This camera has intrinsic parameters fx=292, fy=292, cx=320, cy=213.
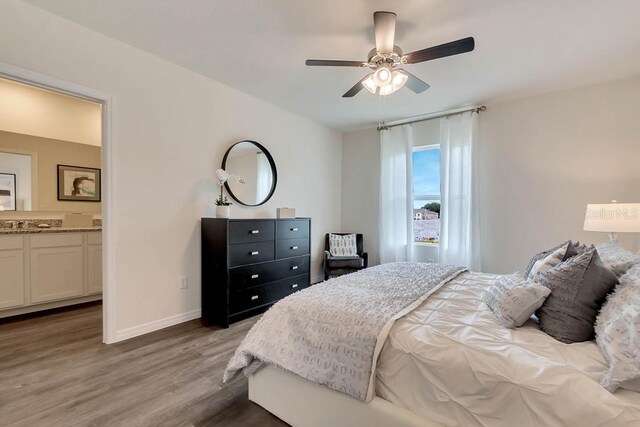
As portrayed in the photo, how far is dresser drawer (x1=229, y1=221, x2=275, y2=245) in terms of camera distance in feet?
9.31

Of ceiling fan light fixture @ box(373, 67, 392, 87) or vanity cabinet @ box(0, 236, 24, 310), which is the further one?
vanity cabinet @ box(0, 236, 24, 310)

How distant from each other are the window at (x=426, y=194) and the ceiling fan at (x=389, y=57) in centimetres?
210

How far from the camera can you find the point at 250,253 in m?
3.01

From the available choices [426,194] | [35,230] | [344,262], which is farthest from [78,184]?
[426,194]

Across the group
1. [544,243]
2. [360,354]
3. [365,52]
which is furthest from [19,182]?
[544,243]

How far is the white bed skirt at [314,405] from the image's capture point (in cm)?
121

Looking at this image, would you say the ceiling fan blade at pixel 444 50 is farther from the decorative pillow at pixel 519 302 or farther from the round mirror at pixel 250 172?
the round mirror at pixel 250 172

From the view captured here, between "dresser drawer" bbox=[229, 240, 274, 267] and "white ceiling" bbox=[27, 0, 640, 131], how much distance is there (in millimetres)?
1751

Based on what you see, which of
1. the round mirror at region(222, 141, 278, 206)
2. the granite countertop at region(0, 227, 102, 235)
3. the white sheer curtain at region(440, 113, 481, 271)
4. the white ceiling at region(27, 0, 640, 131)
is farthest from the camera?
the white sheer curtain at region(440, 113, 481, 271)

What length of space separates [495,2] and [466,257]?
2.72 meters

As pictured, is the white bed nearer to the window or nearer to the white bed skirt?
the white bed skirt

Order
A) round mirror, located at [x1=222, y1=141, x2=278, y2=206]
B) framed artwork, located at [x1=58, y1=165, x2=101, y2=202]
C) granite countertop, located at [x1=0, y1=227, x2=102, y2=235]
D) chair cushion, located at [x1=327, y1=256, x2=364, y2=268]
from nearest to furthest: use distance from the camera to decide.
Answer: granite countertop, located at [x1=0, y1=227, x2=102, y2=235], round mirror, located at [x1=222, y1=141, x2=278, y2=206], framed artwork, located at [x1=58, y1=165, x2=101, y2=202], chair cushion, located at [x1=327, y1=256, x2=364, y2=268]

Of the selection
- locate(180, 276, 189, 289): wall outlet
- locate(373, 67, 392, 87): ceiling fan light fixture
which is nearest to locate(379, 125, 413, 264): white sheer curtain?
locate(373, 67, 392, 87): ceiling fan light fixture

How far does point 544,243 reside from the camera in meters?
3.38
